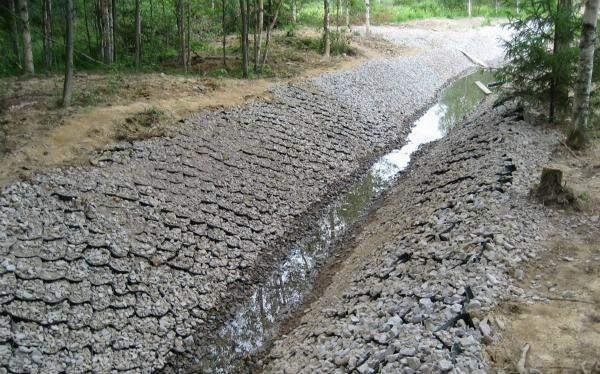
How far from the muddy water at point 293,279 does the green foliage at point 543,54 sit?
13.5 feet

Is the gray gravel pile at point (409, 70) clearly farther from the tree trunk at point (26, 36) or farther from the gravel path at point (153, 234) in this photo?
the tree trunk at point (26, 36)

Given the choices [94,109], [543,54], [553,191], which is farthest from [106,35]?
[553,191]

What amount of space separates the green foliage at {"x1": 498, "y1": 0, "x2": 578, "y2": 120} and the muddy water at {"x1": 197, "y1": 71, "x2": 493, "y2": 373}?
412 centimetres

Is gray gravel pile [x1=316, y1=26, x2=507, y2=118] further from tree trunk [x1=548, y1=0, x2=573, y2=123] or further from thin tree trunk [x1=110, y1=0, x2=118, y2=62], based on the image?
thin tree trunk [x1=110, y1=0, x2=118, y2=62]

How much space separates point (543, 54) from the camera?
41.6 ft

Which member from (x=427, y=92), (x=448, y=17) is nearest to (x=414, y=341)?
(x=427, y=92)

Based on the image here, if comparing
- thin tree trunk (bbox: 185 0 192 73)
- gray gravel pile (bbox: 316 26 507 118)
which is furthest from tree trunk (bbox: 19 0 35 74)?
gray gravel pile (bbox: 316 26 507 118)

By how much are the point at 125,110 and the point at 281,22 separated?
2020cm

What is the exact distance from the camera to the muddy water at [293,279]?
24.3ft

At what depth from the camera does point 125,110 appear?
11930 mm

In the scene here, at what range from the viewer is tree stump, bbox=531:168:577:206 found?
28.4 feet

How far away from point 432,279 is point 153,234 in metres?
4.98

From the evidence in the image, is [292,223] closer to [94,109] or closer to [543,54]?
[94,109]

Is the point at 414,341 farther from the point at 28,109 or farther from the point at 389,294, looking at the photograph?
the point at 28,109
